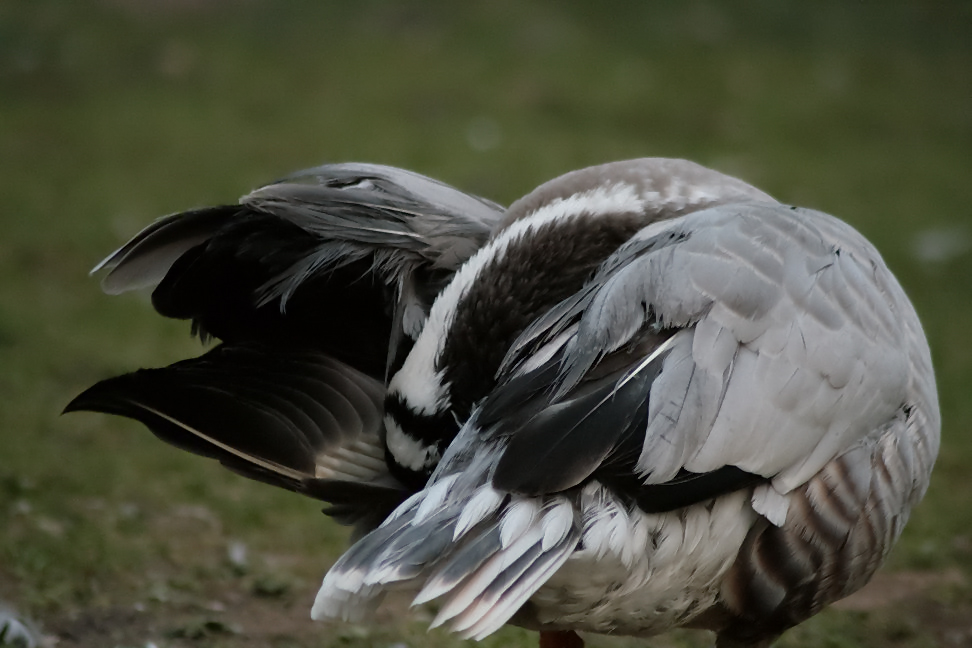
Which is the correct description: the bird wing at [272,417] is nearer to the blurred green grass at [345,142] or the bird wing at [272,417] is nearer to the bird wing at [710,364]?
the bird wing at [710,364]

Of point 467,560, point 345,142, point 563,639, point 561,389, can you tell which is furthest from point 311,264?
point 345,142

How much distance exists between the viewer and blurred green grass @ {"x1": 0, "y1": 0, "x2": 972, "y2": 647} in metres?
4.27

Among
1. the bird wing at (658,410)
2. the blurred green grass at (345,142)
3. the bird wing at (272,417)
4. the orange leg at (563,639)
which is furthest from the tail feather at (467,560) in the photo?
the blurred green grass at (345,142)

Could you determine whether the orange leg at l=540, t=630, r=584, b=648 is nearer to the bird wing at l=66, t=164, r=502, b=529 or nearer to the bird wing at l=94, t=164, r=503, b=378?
the bird wing at l=66, t=164, r=502, b=529

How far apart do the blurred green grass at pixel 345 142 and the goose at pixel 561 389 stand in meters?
0.96

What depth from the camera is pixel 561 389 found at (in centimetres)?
240

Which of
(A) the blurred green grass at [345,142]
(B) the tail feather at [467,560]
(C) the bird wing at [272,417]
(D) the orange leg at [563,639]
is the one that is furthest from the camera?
(A) the blurred green grass at [345,142]

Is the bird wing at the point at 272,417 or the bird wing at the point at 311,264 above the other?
the bird wing at the point at 311,264

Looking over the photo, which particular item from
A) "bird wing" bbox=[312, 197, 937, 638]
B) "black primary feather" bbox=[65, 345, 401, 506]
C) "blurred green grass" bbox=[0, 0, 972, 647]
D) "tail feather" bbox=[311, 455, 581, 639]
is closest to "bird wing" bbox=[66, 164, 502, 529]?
"black primary feather" bbox=[65, 345, 401, 506]

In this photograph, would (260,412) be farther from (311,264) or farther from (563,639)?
(563,639)

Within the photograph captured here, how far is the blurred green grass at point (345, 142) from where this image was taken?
4.27m

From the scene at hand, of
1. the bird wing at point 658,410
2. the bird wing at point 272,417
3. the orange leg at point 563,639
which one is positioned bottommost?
the orange leg at point 563,639

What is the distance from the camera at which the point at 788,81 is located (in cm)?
955

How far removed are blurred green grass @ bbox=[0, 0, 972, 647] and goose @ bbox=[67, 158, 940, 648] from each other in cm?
96
